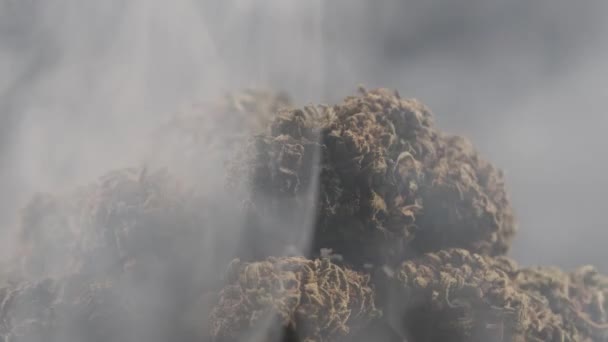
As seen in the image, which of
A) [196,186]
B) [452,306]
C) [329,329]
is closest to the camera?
[329,329]

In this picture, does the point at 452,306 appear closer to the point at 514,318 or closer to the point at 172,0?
the point at 514,318

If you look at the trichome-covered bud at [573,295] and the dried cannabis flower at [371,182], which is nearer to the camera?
the dried cannabis flower at [371,182]

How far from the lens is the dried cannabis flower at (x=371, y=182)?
4949mm

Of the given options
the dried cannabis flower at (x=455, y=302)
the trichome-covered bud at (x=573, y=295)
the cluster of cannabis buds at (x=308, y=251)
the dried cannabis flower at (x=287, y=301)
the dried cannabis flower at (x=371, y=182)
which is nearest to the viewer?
the dried cannabis flower at (x=287, y=301)

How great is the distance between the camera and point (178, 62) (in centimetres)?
740

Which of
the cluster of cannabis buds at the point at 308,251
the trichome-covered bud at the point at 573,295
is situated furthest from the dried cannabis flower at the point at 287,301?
the trichome-covered bud at the point at 573,295

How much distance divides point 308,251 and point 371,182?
2.53ft

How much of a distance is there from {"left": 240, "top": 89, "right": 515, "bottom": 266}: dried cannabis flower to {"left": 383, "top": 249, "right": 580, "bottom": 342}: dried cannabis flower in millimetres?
315

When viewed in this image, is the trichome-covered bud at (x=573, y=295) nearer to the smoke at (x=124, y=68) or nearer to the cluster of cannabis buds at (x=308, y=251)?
the cluster of cannabis buds at (x=308, y=251)

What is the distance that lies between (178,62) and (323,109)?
2.76 meters

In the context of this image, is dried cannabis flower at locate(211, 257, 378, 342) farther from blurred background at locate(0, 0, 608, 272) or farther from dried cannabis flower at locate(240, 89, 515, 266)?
blurred background at locate(0, 0, 608, 272)

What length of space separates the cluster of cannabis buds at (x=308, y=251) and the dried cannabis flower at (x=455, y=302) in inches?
0.4

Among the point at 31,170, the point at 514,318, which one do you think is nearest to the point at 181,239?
the point at 514,318

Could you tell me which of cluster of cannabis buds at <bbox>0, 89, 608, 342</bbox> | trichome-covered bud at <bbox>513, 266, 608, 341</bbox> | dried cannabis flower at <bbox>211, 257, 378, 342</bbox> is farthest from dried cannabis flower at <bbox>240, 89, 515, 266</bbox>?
trichome-covered bud at <bbox>513, 266, 608, 341</bbox>
